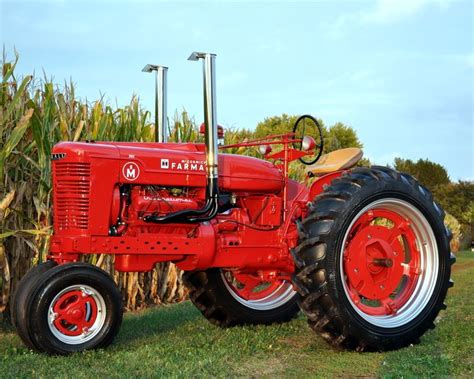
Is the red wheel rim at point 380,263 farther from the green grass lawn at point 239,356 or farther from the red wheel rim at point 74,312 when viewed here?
the red wheel rim at point 74,312

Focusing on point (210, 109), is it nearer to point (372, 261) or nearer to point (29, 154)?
point (372, 261)

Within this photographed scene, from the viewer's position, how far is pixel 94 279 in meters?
4.84

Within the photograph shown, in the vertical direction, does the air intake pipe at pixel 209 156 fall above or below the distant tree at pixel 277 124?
below

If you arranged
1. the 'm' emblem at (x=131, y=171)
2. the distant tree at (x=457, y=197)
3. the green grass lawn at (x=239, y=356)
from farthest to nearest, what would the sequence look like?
1. the distant tree at (x=457, y=197)
2. the 'm' emblem at (x=131, y=171)
3. the green grass lawn at (x=239, y=356)

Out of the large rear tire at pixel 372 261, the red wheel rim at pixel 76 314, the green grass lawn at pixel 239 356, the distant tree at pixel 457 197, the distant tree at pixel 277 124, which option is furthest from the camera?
the distant tree at pixel 277 124

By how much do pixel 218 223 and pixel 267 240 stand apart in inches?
18.9

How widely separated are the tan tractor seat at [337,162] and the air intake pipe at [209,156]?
1227 millimetres

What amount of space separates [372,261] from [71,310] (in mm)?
2407

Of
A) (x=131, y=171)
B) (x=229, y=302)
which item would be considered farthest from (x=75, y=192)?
(x=229, y=302)

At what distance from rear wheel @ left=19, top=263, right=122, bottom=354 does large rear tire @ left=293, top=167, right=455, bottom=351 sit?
1.44 metres

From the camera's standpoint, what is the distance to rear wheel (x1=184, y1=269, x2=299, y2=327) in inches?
250

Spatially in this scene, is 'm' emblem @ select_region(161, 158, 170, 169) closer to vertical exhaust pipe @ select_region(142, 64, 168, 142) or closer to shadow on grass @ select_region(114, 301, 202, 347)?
vertical exhaust pipe @ select_region(142, 64, 168, 142)

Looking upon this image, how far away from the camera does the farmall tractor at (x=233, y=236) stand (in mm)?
4906

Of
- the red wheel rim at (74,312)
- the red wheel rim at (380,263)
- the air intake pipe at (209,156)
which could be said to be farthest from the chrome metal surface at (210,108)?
the red wheel rim at (74,312)
